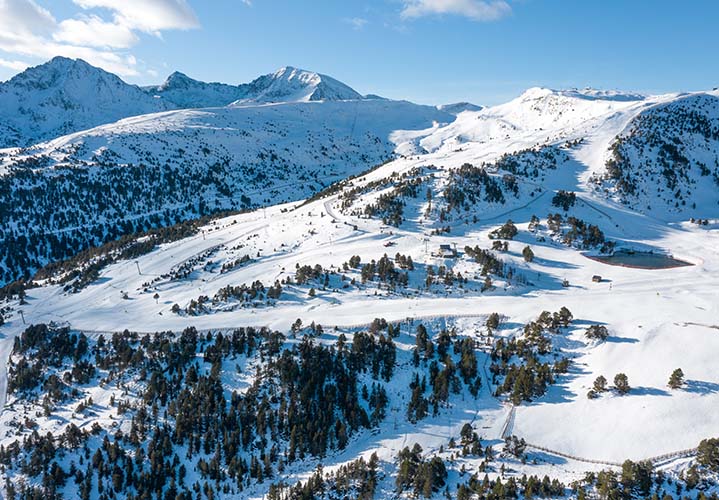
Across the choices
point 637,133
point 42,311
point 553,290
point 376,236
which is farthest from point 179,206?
point 637,133

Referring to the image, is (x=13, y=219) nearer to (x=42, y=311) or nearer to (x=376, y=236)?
(x=42, y=311)

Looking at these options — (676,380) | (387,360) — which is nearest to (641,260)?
(676,380)

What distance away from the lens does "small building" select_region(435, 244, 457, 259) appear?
88625mm

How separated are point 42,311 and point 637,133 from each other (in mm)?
192696

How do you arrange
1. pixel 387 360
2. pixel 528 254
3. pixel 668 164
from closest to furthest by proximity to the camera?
pixel 387 360
pixel 528 254
pixel 668 164

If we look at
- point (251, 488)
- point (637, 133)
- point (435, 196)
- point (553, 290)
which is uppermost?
point (637, 133)

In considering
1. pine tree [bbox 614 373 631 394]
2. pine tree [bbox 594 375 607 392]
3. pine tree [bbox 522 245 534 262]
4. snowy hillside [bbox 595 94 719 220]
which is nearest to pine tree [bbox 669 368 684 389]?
pine tree [bbox 614 373 631 394]

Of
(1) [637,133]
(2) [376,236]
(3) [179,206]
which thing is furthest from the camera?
(3) [179,206]

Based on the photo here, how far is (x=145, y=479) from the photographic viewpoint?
49.0 meters

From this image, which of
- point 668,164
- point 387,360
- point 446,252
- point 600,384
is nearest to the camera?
point 600,384

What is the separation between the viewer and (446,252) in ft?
292

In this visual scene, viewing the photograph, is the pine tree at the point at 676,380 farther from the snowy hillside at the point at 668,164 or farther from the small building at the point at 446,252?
the snowy hillside at the point at 668,164

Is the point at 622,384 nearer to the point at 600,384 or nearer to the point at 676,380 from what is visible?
the point at 600,384

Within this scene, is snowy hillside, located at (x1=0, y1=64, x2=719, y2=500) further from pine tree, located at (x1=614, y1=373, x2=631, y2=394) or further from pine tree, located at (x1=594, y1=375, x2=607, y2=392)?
pine tree, located at (x1=614, y1=373, x2=631, y2=394)
